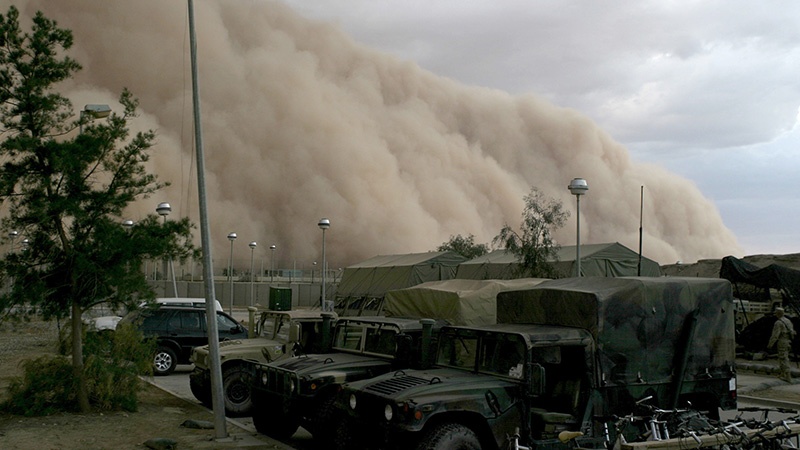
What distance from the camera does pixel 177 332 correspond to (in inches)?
627

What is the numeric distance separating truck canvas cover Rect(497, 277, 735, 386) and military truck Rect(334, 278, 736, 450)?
0.4 inches

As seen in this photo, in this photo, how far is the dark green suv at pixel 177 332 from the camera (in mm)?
15812

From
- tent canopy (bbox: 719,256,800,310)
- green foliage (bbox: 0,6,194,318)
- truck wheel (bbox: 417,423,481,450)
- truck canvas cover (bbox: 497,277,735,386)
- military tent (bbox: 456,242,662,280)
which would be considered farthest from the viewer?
military tent (bbox: 456,242,662,280)

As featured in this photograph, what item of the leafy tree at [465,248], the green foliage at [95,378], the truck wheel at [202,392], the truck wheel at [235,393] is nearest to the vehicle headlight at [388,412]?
the truck wheel at [235,393]

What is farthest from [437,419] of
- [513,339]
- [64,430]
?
[64,430]

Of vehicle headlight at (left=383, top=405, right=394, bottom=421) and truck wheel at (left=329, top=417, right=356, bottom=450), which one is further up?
vehicle headlight at (left=383, top=405, right=394, bottom=421)

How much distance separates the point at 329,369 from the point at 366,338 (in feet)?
3.18

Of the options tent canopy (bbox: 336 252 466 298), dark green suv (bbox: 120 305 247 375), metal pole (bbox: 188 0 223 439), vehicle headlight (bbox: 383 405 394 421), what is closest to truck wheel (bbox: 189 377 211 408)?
metal pole (bbox: 188 0 223 439)

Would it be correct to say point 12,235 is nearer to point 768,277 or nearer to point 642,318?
point 642,318

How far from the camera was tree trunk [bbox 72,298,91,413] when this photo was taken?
35.1 ft

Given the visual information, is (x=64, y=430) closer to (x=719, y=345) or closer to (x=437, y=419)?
(x=437, y=419)

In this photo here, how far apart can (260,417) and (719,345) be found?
18.0ft

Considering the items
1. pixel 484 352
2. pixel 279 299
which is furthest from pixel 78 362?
pixel 279 299

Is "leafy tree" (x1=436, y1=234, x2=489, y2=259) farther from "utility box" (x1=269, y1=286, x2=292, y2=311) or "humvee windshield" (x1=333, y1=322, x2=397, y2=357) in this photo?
"humvee windshield" (x1=333, y1=322, x2=397, y2=357)
